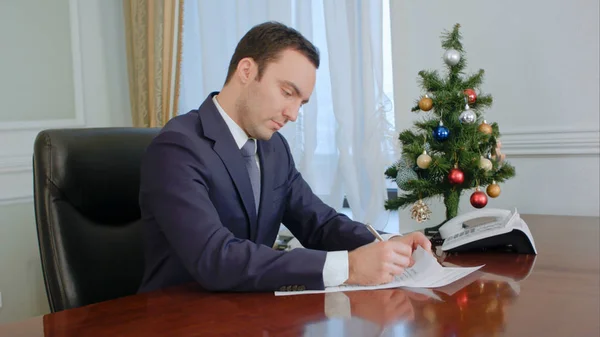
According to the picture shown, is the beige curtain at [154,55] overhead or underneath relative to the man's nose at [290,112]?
overhead

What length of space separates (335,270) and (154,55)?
86.6 inches

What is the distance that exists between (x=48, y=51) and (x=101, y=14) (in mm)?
391

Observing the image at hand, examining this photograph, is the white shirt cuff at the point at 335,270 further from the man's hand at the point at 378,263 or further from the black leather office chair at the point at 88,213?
the black leather office chair at the point at 88,213

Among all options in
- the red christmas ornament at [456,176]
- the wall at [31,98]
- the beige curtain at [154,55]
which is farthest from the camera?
the beige curtain at [154,55]

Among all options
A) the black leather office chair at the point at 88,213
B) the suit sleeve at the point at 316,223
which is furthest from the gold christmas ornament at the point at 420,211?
the black leather office chair at the point at 88,213

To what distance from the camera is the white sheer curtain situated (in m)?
2.51

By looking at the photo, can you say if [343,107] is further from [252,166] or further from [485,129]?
[252,166]

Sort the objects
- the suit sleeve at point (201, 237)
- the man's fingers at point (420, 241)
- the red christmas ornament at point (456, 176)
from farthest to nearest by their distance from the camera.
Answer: the red christmas ornament at point (456, 176), the man's fingers at point (420, 241), the suit sleeve at point (201, 237)

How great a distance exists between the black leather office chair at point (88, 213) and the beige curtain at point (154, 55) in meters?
1.46

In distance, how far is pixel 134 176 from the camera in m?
1.67

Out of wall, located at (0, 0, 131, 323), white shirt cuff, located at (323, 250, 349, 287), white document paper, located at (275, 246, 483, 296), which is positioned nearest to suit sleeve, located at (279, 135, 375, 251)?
white document paper, located at (275, 246, 483, 296)

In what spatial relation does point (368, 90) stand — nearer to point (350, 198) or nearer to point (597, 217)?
point (350, 198)

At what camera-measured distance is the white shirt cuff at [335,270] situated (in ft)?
4.10

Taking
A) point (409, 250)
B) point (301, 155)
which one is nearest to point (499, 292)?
point (409, 250)
